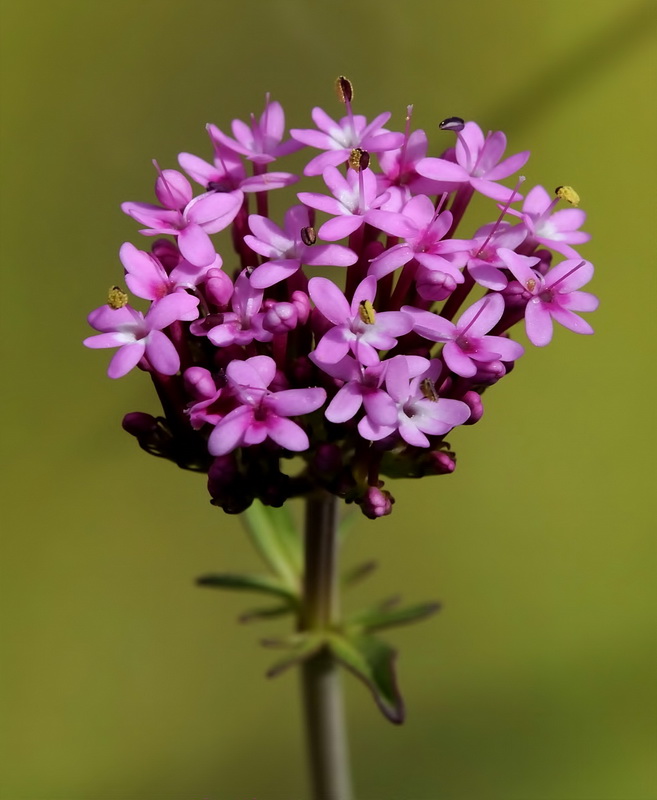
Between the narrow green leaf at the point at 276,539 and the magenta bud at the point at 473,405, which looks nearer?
the magenta bud at the point at 473,405

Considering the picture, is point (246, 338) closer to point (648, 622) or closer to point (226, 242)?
point (226, 242)

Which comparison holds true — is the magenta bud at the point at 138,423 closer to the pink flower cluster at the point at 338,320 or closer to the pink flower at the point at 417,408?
the pink flower cluster at the point at 338,320

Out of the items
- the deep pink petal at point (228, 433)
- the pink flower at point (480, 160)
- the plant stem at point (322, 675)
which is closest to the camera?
the deep pink petal at point (228, 433)

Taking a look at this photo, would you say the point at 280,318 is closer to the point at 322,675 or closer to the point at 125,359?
the point at 125,359

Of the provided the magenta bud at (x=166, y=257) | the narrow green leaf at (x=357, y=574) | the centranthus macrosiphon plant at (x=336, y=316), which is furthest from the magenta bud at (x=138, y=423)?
the narrow green leaf at (x=357, y=574)

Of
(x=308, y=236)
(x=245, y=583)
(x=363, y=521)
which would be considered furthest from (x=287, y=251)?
(x=363, y=521)

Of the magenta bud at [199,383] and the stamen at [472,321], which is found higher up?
the stamen at [472,321]

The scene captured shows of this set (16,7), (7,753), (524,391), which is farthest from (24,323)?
(524,391)
